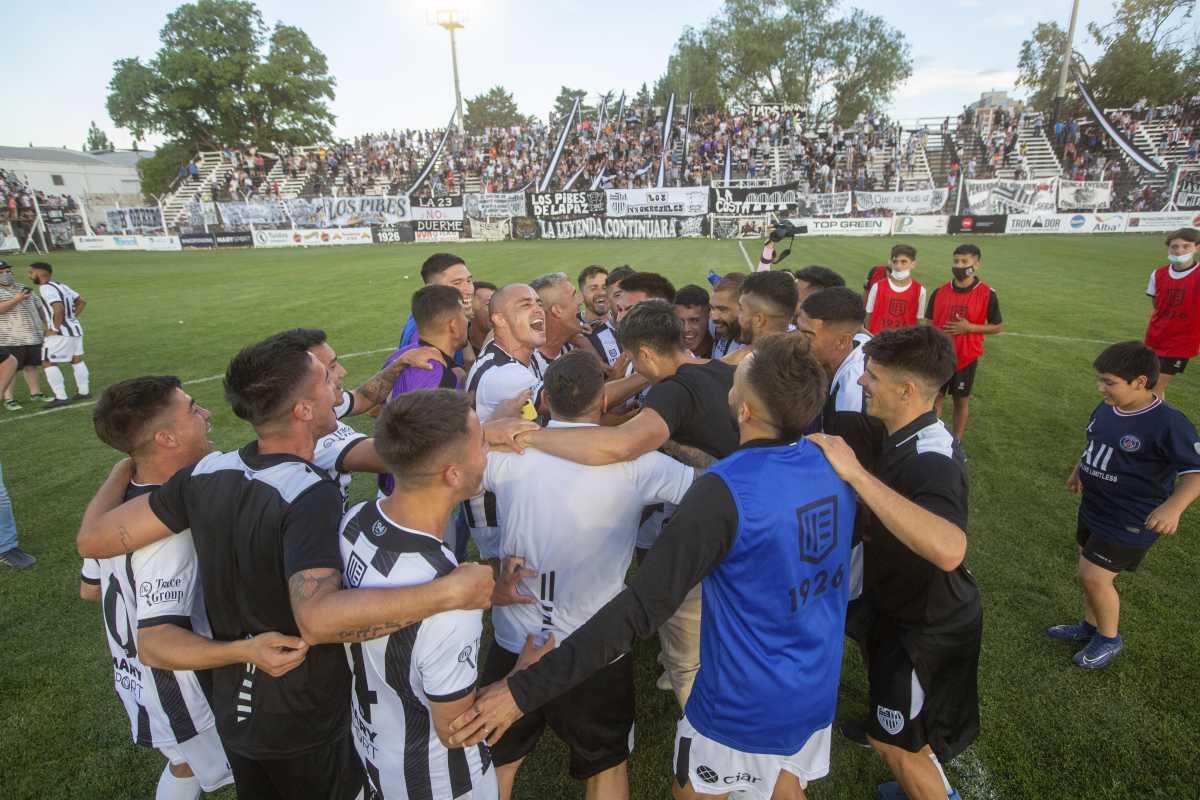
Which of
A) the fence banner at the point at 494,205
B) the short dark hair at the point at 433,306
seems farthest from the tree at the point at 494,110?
the short dark hair at the point at 433,306

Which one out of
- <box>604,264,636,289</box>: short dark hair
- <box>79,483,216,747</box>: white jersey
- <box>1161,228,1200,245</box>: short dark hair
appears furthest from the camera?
<box>1161,228,1200,245</box>: short dark hair

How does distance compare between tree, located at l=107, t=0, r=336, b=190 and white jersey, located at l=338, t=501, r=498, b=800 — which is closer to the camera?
white jersey, located at l=338, t=501, r=498, b=800

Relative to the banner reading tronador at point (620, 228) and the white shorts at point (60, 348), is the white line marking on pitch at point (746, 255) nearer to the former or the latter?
the banner reading tronador at point (620, 228)

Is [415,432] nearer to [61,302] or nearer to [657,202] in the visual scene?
[61,302]

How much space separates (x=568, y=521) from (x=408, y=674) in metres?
0.83

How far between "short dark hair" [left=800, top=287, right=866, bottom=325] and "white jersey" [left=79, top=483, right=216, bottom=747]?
11.8 feet

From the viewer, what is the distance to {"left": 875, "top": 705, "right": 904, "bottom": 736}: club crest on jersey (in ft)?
8.55

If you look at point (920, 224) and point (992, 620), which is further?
point (920, 224)

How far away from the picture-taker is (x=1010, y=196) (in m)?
31.2

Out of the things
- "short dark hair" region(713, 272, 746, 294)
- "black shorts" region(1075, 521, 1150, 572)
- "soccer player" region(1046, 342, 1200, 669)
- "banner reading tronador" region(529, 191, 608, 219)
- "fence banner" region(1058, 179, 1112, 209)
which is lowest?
"black shorts" region(1075, 521, 1150, 572)

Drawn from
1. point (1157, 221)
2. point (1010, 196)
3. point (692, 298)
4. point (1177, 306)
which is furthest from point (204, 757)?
point (1157, 221)

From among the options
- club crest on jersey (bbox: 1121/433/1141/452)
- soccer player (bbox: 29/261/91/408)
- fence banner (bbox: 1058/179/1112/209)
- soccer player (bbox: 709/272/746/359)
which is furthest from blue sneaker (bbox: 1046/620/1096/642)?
fence banner (bbox: 1058/179/1112/209)

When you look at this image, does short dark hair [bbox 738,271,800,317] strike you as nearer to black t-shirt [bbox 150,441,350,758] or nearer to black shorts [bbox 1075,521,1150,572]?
black shorts [bbox 1075,521,1150,572]

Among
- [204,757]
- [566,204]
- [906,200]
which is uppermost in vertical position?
[566,204]
